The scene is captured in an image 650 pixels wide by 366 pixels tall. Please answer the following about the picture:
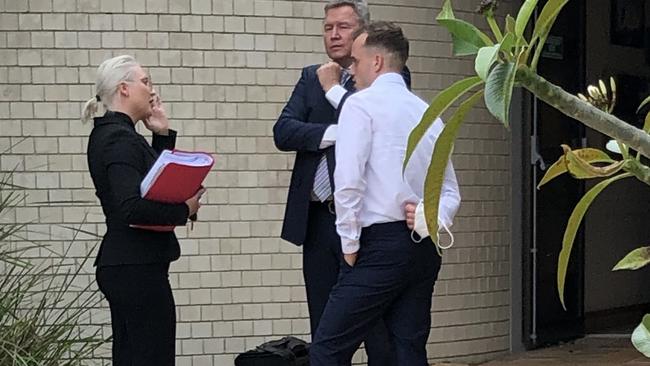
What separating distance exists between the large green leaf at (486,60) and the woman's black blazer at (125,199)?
110 inches

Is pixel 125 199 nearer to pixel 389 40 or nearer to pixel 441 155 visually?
pixel 389 40

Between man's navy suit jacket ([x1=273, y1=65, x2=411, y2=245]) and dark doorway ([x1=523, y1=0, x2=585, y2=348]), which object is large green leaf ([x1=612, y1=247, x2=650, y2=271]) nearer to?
man's navy suit jacket ([x1=273, y1=65, x2=411, y2=245])

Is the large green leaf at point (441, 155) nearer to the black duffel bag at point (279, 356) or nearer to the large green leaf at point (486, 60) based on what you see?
the large green leaf at point (486, 60)

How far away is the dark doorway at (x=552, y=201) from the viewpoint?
6590 millimetres

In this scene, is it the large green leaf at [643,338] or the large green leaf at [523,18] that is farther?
the large green leaf at [643,338]

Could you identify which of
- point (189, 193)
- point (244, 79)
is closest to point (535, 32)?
point (189, 193)

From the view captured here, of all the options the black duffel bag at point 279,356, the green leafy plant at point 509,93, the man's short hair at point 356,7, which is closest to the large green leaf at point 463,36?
the green leafy plant at point 509,93

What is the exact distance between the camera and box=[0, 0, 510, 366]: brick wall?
17.5 ft

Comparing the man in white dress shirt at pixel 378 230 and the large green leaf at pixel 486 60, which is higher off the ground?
the large green leaf at pixel 486 60

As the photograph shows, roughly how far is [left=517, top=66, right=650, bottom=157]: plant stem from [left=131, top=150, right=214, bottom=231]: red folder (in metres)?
2.70

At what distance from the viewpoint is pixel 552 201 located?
683 cm

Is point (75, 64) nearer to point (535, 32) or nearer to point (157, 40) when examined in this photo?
point (157, 40)

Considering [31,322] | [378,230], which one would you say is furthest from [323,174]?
[31,322]

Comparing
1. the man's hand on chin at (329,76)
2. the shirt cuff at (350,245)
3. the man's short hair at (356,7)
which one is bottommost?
the shirt cuff at (350,245)
